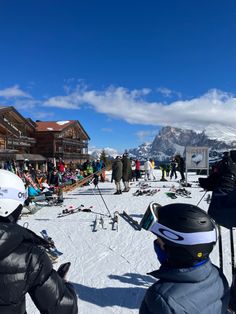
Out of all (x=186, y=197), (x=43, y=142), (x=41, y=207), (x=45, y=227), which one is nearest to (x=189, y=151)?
(x=186, y=197)

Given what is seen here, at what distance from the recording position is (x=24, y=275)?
1753 millimetres

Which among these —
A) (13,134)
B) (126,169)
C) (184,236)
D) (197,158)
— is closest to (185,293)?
(184,236)

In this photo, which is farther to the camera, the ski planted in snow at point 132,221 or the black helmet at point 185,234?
the ski planted in snow at point 132,221

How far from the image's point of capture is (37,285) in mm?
1809

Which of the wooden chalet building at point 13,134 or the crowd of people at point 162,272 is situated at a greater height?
the wooden chalet building at point 13,134

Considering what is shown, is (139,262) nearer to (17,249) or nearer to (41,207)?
(17,249)

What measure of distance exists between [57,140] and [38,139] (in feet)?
7.83

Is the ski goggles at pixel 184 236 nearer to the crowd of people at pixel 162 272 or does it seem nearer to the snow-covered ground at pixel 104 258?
the crowd of people at pixel 162 272

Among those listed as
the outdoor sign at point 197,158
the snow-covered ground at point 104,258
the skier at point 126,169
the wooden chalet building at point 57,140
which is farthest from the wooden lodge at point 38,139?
the snow-covered ground at point 104,258

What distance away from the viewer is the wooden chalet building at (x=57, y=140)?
37250mm

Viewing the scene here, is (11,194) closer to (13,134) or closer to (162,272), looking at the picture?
(162,272)

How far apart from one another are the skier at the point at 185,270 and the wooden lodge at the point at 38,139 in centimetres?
2080

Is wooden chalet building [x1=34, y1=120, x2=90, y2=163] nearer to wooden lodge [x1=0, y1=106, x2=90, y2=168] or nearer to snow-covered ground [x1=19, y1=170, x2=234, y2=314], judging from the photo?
wooden lodge [x1=0, y1=106, x2=90, y2=168]

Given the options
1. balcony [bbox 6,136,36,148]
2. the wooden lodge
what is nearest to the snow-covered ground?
the wooden lodge
